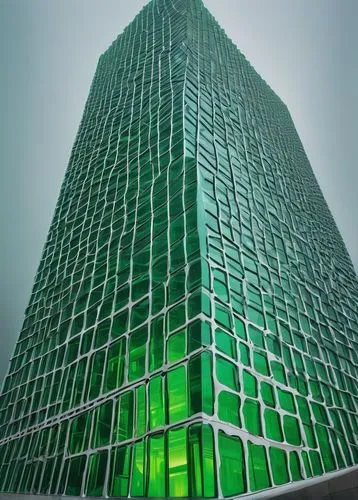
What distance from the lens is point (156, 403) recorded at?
35.7 feet

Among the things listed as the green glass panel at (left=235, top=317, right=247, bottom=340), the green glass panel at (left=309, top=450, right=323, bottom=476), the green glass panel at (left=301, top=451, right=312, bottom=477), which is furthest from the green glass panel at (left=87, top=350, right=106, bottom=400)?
the green glass panel at (left=309, top=450, right=323, bottom=476)

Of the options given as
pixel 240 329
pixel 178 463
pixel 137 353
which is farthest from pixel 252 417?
pixel 137 353

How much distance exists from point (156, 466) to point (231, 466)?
1.87 m

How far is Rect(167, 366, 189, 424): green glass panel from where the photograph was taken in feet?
33.2

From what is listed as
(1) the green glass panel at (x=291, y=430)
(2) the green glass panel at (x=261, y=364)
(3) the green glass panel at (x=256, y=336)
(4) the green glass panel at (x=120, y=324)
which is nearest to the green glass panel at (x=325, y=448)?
(1) the green glass panel at (x=291, y=430)

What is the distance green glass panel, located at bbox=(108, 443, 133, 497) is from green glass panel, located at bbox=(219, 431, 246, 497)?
7.80ft

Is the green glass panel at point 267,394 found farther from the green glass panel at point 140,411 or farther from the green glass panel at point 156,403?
the green glass panel at point 140,411

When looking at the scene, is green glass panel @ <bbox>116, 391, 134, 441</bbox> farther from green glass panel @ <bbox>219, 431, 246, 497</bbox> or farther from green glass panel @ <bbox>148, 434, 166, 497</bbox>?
green glass panel @ <bbox>219, 431, 246, 497</bbox>

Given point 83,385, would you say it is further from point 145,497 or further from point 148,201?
point 148,201

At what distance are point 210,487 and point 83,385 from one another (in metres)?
7.24

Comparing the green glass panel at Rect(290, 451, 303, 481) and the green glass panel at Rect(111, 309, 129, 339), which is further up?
the green glass panel at Rect(111, 309, 129, 339)

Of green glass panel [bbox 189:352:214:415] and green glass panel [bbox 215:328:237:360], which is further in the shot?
green glass panel [bbox 215:328:237:360]

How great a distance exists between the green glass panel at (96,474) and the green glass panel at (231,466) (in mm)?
3958

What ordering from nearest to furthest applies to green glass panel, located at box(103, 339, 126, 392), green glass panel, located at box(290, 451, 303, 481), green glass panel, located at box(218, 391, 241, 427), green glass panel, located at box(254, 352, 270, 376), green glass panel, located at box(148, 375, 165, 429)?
green glass panel, located at box(218, 391, 241, 427)
green glass panel, located at box(148, 375, 165, 429)
green glass panel, located at box(290, 451, 303, 481)
green glass panel, located at box(254, 352, 270, 376)
green glass panel, located at box(103, 339, 126, 392)
